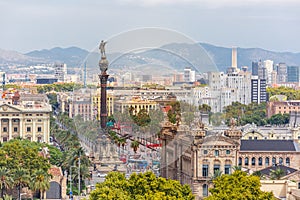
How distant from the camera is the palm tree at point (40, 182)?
55.6 m

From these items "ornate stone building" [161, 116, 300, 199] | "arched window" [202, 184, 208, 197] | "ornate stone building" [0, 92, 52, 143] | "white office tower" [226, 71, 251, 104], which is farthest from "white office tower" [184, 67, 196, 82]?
"white office tower" [226, 71, 251, 104]

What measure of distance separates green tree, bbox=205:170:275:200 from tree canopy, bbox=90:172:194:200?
4.47 ft

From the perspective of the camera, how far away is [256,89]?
627 ft

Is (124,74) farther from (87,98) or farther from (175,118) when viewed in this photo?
(87,98)

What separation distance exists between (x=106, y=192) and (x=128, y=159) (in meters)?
8.41

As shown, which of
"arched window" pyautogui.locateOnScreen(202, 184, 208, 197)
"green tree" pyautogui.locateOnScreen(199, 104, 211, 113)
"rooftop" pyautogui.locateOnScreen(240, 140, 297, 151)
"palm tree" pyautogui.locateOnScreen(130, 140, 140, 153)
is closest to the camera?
"palm tree" pyautogui.locateOnScreen(130, 140, 140, 153)

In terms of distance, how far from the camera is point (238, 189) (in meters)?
42.7

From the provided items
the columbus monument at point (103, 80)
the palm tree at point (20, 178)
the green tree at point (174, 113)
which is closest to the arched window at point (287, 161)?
the palm tree at point (20, 178)

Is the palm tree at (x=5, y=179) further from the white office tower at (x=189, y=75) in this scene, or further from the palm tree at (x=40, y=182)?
the white office tower at (x=189, y=75)

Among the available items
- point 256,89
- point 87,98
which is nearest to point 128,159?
point 87,98

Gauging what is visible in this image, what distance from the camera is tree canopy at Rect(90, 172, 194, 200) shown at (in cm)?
4212

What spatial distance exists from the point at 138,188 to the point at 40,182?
42.0ft

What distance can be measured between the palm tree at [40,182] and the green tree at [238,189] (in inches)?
533

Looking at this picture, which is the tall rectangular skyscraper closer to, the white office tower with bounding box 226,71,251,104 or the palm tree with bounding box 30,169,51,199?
the white office tower with bounding box 226,71,251,104
